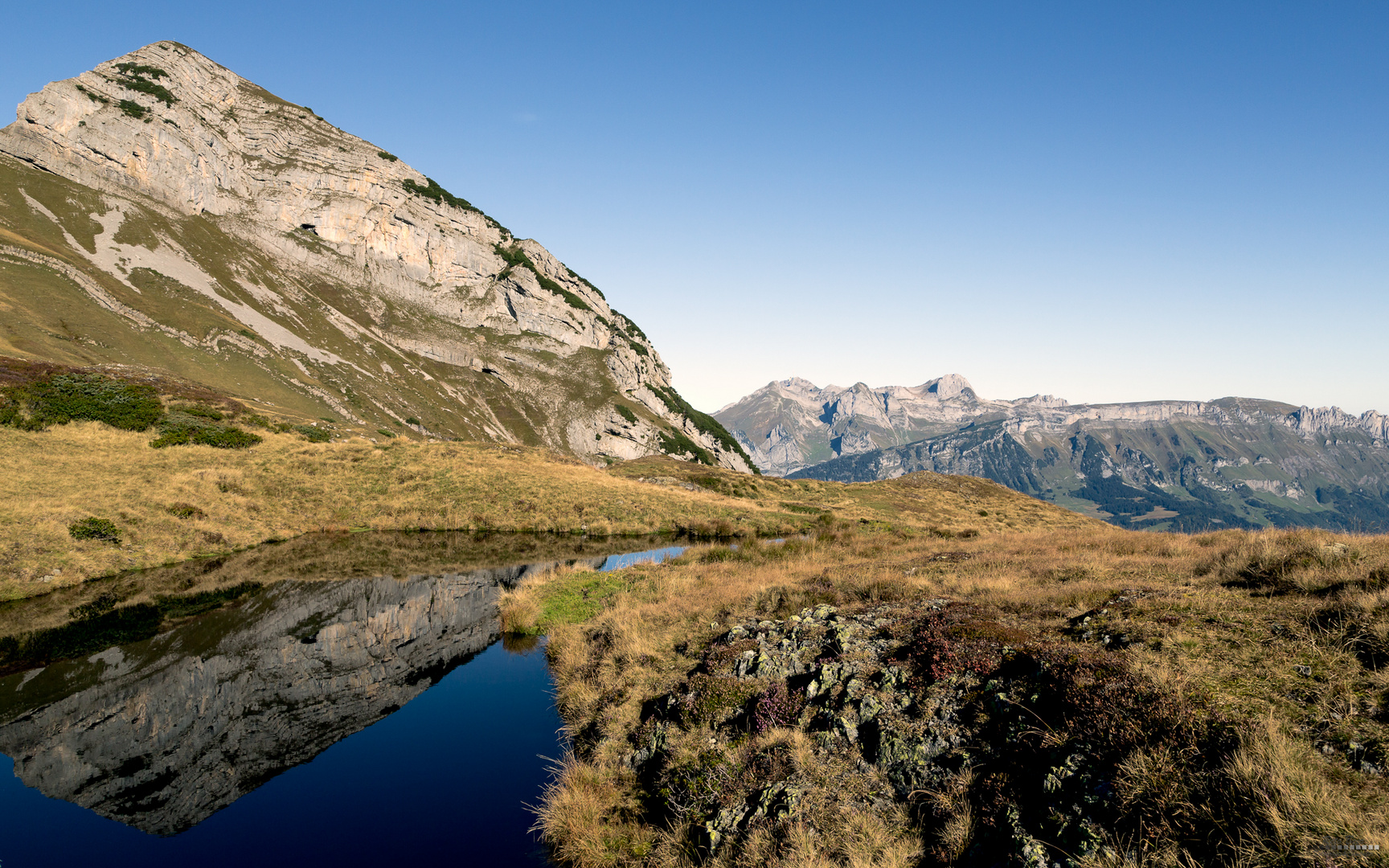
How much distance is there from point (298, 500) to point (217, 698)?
2735 cm

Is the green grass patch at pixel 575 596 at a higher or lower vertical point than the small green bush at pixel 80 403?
lower

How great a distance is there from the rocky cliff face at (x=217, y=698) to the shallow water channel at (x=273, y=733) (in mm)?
55

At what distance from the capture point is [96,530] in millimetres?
27297

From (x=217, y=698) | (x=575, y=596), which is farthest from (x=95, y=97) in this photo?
(x=217, y=698)

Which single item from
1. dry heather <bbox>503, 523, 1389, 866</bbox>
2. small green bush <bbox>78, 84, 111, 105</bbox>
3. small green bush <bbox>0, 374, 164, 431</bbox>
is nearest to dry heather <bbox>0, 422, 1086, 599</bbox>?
small green bush <bbox>0, 374, 164, 431</bbox>

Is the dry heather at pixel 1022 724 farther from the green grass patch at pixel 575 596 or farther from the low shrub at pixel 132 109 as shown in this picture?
the low shrub at pixel 132 109

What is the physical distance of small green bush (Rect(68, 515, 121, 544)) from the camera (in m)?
26.7

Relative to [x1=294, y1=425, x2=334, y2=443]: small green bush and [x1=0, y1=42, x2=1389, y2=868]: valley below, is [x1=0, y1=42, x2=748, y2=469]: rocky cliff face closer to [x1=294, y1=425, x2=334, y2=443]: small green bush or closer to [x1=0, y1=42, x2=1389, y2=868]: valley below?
[x1=294, y1=425, x2=334, y2=443]: small green bush

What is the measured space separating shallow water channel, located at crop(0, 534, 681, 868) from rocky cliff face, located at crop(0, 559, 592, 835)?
0.18ft

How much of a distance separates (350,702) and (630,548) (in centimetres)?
2492

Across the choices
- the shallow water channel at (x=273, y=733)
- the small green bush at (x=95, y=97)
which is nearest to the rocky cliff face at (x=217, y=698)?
the shallow water channel at (x=273, y=733)

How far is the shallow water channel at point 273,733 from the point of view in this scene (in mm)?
11289

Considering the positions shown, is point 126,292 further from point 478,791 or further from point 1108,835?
point 1108,835

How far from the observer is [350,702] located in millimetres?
16812
